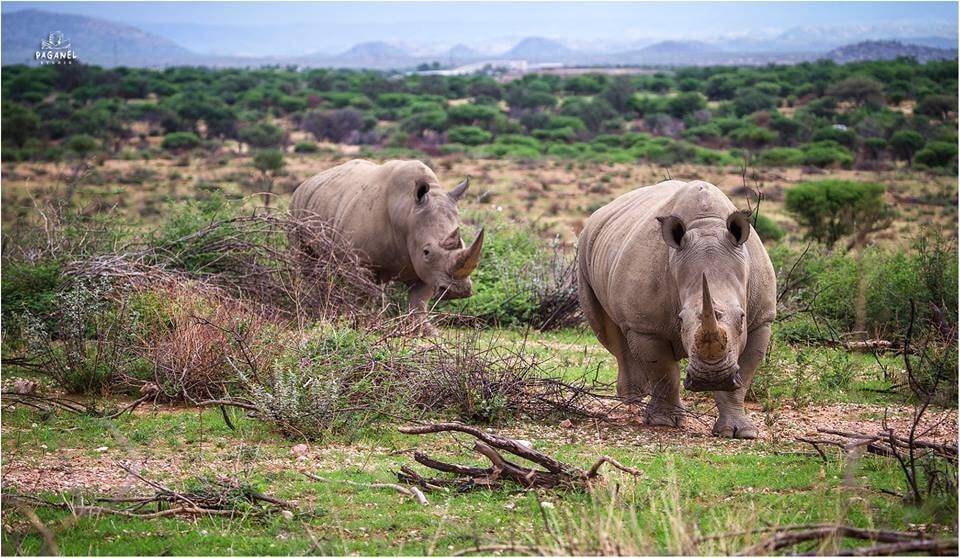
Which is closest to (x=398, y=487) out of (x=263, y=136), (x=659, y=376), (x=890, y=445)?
(x=659, y=376)

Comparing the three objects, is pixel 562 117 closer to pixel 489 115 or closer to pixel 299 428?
pixel 489 115

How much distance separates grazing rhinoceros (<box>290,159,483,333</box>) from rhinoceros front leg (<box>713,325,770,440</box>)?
151 inches

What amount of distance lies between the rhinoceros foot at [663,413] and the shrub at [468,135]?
48156 mm

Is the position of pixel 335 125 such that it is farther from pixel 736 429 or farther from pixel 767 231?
pixel 736 429

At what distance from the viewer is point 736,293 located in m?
7.57

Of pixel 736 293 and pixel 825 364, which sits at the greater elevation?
pixel 736 293

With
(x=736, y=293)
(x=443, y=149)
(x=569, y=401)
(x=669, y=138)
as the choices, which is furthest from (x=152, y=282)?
(x=669, y=138)

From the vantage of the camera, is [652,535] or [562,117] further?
[562,117]

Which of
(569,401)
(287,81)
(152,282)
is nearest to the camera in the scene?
(569,401)

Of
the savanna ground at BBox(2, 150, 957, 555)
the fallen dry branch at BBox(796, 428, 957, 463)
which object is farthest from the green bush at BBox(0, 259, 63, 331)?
the fallen dry branch at BBox(796, 428, 957, 463)

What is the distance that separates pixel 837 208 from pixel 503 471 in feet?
67.1

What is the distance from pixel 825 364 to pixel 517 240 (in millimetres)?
6761

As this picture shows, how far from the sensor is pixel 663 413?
861 centimetres

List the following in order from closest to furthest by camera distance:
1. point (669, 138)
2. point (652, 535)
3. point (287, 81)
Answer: point (652, 535) → point (669, 138) → point (287, 81)
